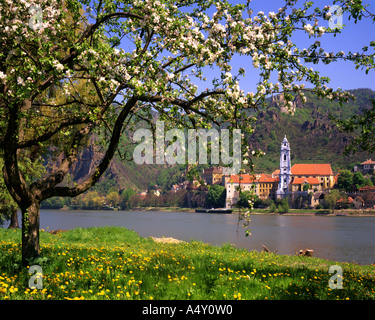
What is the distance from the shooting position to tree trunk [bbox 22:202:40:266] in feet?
34.6

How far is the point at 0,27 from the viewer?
853 centimetres

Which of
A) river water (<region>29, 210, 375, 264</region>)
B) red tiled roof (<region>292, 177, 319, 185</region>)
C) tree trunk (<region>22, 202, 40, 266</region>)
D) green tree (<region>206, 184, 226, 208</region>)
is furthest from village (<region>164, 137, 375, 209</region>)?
tree trunk (<region>22, 202, 40, 266</region>)

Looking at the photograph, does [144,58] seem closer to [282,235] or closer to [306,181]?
[282,235]

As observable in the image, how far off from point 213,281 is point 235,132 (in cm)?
377

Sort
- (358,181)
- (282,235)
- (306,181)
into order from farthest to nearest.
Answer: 1. (306,181)
2. (358,181)
3. (282,235)

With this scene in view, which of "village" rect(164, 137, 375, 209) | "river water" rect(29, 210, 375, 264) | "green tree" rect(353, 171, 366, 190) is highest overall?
"green tree" rect(353, 171, 366, 190)

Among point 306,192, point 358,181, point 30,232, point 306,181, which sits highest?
point 306,181

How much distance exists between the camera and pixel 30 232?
10.6 meters

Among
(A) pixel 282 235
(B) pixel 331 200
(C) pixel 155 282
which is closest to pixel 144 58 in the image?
(C) pixel 155 282

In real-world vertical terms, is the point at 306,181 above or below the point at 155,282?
above

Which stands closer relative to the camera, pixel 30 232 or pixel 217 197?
pixel 30 232

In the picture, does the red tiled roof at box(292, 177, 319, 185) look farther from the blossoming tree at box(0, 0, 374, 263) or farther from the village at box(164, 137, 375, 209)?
the blossoming tree at box(0, 0, 374, 263)

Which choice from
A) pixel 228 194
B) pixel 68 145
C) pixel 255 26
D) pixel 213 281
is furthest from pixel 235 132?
pixel 228 194
